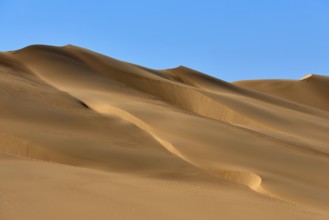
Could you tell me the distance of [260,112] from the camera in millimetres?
13250

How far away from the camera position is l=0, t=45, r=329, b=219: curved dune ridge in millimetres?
3842

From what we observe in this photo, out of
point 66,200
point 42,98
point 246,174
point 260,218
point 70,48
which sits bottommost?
point 66,200

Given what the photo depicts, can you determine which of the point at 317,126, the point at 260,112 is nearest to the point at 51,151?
the point at 260,112

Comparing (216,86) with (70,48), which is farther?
(216,86)

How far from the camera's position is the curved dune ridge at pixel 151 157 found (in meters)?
3.84

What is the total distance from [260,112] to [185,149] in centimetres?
677

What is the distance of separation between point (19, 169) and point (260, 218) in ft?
7.06

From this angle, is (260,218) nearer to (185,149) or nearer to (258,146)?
(185,149)

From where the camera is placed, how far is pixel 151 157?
6.09 m

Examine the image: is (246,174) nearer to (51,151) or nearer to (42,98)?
(51,151)

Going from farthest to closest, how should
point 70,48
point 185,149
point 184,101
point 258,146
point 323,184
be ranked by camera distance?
point 70,48 → point 184,101 → point 258,146 → point 185,149 → point 323,184

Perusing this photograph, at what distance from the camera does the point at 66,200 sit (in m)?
3.57

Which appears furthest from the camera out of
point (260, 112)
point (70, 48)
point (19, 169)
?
point (70, 48)

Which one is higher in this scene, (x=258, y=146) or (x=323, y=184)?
(x=258, y=146)
